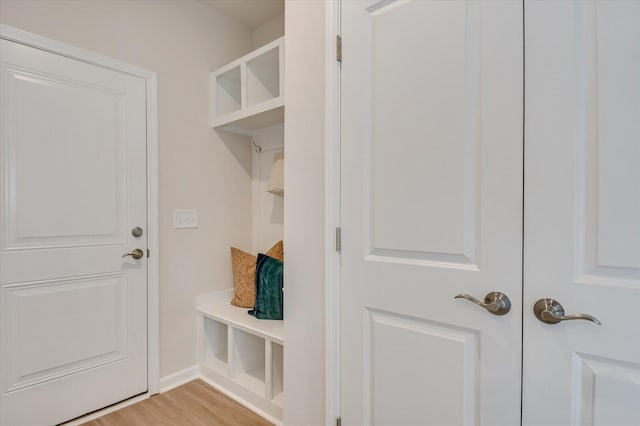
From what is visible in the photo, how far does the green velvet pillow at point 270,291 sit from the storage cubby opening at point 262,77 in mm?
1136

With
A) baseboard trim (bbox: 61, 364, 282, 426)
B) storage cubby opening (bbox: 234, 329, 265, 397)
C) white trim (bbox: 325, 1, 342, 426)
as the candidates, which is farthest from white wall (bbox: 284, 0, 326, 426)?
storage cubby opening (bbox: 234, 329, 265, 397)

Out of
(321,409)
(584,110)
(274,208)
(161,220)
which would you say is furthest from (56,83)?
(584,110)

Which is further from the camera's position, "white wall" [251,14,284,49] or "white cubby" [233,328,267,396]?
"white wall" [251,14,284,49]

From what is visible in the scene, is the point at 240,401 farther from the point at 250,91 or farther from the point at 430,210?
the point at 250,91

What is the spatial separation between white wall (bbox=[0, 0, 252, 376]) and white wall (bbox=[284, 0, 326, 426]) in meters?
1.12

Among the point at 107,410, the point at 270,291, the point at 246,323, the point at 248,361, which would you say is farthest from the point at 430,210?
the point at 107,410

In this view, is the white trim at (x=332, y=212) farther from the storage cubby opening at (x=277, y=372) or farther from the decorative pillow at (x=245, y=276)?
the decorative pillow at (x=245, y=276)

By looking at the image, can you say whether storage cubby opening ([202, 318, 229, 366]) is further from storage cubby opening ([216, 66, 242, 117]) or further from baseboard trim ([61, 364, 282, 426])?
storage cubby opening ([216, 66, 242, 117])

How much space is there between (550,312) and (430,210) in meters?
0.43

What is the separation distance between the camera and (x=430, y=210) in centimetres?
109

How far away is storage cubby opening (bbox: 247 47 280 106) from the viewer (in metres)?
2.23

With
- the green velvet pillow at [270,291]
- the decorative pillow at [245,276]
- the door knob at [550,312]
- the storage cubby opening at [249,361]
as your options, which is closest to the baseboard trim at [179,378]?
the storage cubby opening at [249,361]

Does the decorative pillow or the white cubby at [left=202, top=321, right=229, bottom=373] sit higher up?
the decorative pillow

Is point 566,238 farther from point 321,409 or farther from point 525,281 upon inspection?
point 321,409
